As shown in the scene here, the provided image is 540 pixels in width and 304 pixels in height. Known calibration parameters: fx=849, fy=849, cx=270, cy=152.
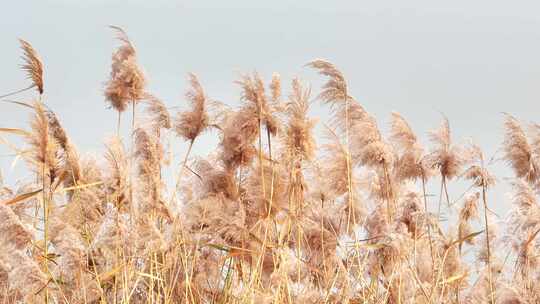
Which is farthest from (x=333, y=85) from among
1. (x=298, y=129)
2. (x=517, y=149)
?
(x=517, y=149)

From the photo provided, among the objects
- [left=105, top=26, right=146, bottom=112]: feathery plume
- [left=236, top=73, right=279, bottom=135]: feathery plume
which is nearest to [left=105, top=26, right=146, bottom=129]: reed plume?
[left=105, top=26, right=146, bottom=112]: feathery plume

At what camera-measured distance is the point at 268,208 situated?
489cm

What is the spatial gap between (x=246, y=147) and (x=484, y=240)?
81.2 inches

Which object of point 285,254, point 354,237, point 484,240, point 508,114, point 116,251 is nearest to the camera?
point 116,251

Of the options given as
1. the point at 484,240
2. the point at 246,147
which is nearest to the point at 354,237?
the point at 246,147

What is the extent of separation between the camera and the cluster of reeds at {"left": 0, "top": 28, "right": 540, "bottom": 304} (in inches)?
183

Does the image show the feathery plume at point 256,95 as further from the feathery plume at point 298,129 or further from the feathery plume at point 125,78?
the feathery plume at point 125,78

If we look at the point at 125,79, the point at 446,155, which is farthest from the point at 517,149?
the point at 125,79

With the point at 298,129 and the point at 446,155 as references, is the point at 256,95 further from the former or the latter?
the point at 446,155

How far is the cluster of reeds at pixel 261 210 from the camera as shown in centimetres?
464

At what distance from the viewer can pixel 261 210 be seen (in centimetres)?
491

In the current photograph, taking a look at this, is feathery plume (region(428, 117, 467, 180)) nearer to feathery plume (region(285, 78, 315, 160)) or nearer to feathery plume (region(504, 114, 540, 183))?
feathery plume (region(504, 114, 540, 183))

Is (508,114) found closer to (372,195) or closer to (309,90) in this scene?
(372,195)

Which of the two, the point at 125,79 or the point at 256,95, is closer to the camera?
the point at 256,95
